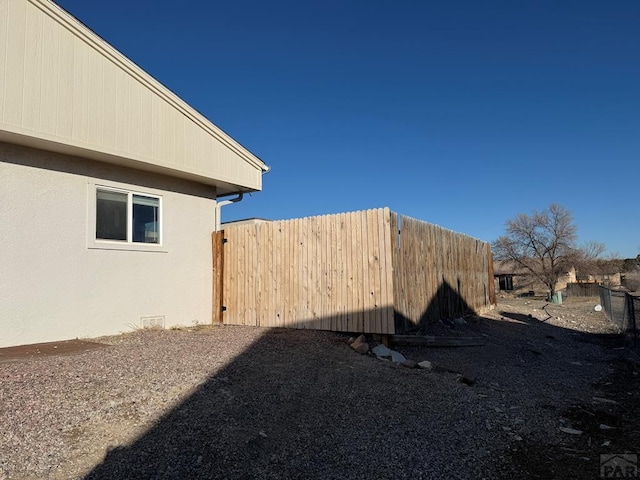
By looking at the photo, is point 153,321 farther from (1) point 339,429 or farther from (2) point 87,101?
(1) point 339,429

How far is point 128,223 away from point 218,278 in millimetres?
2306

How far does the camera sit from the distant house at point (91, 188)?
650 cm

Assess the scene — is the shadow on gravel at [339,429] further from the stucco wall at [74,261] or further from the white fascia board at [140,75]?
the white fascia board at [140,75]

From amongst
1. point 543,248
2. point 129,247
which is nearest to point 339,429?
point 129,247

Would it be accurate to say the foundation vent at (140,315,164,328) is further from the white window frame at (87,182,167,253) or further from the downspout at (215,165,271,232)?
the downspout at (215,165,271,232)

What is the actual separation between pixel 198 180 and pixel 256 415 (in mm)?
6630

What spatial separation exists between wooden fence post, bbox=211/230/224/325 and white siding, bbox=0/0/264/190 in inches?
56.2

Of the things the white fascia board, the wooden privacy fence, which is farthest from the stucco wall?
the white fascia board

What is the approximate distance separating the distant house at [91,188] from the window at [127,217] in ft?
0.06

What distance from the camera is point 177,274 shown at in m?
8.98

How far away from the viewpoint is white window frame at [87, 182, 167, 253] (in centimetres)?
754

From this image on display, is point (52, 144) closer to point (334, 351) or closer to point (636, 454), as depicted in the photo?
point (334, 351)

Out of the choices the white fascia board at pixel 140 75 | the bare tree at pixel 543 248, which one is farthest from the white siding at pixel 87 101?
the bare tree at pixel 543 248

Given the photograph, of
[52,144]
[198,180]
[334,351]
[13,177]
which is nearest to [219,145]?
[198,180]
